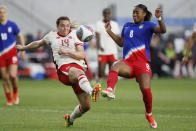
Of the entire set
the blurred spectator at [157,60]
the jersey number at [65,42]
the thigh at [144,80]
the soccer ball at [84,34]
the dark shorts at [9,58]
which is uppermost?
the soccer ball at [84,34]

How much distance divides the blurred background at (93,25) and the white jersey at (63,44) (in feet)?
60.6

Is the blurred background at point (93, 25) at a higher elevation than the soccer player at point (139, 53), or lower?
lower

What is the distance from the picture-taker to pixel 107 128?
9820 mm

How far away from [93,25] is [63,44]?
22.4 m

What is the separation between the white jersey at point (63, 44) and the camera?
10000 millimetres

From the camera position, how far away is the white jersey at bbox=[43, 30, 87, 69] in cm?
1000

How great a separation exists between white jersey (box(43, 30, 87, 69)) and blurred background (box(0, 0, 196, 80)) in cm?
1847

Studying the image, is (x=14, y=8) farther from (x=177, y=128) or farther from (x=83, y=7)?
(x=177, y=128)

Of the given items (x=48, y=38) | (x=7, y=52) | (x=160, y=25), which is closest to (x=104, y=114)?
(x=48, y=38)

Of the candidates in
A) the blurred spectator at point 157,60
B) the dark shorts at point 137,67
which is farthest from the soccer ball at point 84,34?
the blurred spectator at point 157,60

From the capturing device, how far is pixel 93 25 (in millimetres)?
32344

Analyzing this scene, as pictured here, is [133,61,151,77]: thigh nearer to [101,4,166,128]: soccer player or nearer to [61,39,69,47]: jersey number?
[101,4,166,128]: soccer player

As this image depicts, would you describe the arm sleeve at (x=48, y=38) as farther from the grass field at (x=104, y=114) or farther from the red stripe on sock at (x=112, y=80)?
the grass field at (x=104, y=114)

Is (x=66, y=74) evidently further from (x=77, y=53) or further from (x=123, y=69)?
(x=123, y=69)
